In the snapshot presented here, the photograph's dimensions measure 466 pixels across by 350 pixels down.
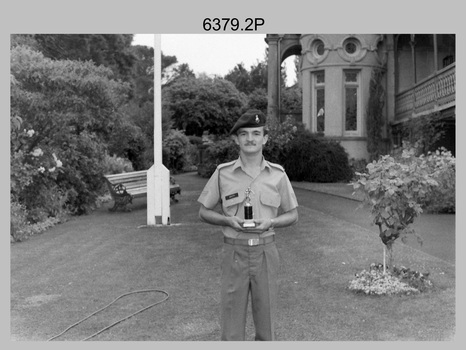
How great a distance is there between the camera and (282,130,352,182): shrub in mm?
19047

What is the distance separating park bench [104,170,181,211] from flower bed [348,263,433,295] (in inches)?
312

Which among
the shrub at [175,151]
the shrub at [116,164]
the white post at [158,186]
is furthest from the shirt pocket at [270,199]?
the shrub at [175,151]

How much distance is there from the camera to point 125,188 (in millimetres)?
13469

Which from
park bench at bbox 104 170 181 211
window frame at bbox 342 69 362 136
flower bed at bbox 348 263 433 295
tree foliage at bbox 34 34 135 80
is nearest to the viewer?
flower bed at bbox 348 263 433 295

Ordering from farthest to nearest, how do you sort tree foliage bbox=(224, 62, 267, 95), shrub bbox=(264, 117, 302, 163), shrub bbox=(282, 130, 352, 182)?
tree foliage bbox=(224, 62, 267, 95) → shrub bbox=(264, 117, 302, 163) → shrub bbox=(282, 130, 352, 182)

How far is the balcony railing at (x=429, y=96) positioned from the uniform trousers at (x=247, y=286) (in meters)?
11.7

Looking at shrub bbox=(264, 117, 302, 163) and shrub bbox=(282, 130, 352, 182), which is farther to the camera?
shrub bbox=(264, 117, 302, 163)

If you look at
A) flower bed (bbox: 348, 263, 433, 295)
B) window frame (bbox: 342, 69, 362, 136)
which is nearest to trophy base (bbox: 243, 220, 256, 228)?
flower bed (bbox: 348, 263, 433, 295)

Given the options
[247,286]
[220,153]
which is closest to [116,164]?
[220,153]

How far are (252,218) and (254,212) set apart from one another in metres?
0.14

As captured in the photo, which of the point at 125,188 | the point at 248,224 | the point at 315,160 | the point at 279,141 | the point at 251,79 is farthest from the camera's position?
the point at 251,79

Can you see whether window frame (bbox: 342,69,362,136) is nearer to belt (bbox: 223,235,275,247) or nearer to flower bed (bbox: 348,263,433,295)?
flower bed (bbox: 348,263,433,295)

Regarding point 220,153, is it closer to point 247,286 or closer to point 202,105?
point 202,105

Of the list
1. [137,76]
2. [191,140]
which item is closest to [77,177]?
[191,140]
